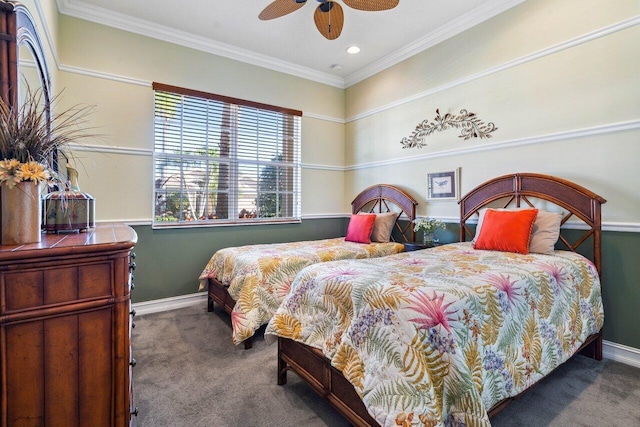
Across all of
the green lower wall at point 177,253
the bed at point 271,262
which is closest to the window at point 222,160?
the green lower wall at point 177,253

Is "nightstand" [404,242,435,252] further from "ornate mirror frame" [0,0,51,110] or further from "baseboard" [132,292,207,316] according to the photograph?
"ornate mirror frame" [0,0,51,110]

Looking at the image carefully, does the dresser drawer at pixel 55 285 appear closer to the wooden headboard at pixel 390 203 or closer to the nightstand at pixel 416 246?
the nightstand at pixel 416 246

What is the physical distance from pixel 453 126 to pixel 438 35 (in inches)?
42.5

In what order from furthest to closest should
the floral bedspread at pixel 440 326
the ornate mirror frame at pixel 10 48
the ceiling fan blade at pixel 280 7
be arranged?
the ceiling fan blade at pixel 280 7, the ornate mirror frame at pixel 10 48, the floral bedspread at pixel 440 326

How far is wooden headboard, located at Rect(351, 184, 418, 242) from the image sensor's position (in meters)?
3.96

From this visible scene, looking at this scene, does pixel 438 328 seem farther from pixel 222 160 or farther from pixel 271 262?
pixel 222 160

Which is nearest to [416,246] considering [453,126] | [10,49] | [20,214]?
[453,126]

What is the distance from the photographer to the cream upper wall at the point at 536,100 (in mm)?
2406

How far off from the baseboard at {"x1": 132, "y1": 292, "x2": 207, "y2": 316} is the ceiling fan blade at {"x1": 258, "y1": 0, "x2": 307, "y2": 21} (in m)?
3.09

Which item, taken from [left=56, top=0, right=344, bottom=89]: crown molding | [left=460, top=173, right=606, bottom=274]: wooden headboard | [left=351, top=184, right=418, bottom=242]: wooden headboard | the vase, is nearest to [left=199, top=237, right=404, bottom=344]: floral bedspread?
[left=351, top=184, right=418, bottom=242]: wooden headboard

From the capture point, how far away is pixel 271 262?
2832 mm

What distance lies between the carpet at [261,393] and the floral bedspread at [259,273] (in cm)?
28

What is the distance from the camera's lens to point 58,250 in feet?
3.51

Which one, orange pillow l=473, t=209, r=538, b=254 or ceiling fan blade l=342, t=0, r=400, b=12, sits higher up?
ceiling fan blade l=342, t=0, r=400, b=12
